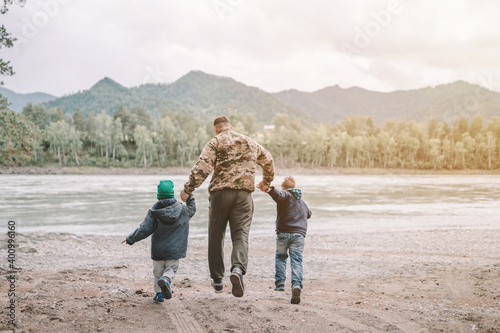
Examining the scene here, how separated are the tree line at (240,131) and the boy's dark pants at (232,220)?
412ft

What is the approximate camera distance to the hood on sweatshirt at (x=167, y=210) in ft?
19.2

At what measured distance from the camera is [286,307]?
239 inches

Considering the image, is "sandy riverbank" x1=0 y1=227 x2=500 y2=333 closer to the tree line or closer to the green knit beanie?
the green knit beanie

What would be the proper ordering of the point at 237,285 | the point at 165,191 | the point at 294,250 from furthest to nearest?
the point at 294,250 → the point at 165,191 → the point at 237,285

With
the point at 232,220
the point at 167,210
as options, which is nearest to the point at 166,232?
the point at 167,210

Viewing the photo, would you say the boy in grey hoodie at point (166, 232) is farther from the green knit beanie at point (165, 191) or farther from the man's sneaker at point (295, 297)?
the man's sneaker at point (295, 297)

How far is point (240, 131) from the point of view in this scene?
138 metres

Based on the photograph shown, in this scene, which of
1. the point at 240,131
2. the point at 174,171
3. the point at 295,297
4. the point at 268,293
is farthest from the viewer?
the point at 240,131

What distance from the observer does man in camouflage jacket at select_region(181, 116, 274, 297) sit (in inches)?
229

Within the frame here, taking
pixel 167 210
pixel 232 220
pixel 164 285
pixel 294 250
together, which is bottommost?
pixel 164 285

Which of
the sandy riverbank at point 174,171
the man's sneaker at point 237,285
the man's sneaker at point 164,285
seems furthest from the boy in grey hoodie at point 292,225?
the sandy riverbank at point 174,171

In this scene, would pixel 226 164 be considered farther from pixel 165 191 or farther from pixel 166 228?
pixel 166 228

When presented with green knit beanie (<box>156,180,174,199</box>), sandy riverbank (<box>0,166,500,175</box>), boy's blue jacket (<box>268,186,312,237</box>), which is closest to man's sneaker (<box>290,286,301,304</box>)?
boy's blue jacket (<box>268,186,312,237</box>)

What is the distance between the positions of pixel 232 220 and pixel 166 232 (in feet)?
3.08
